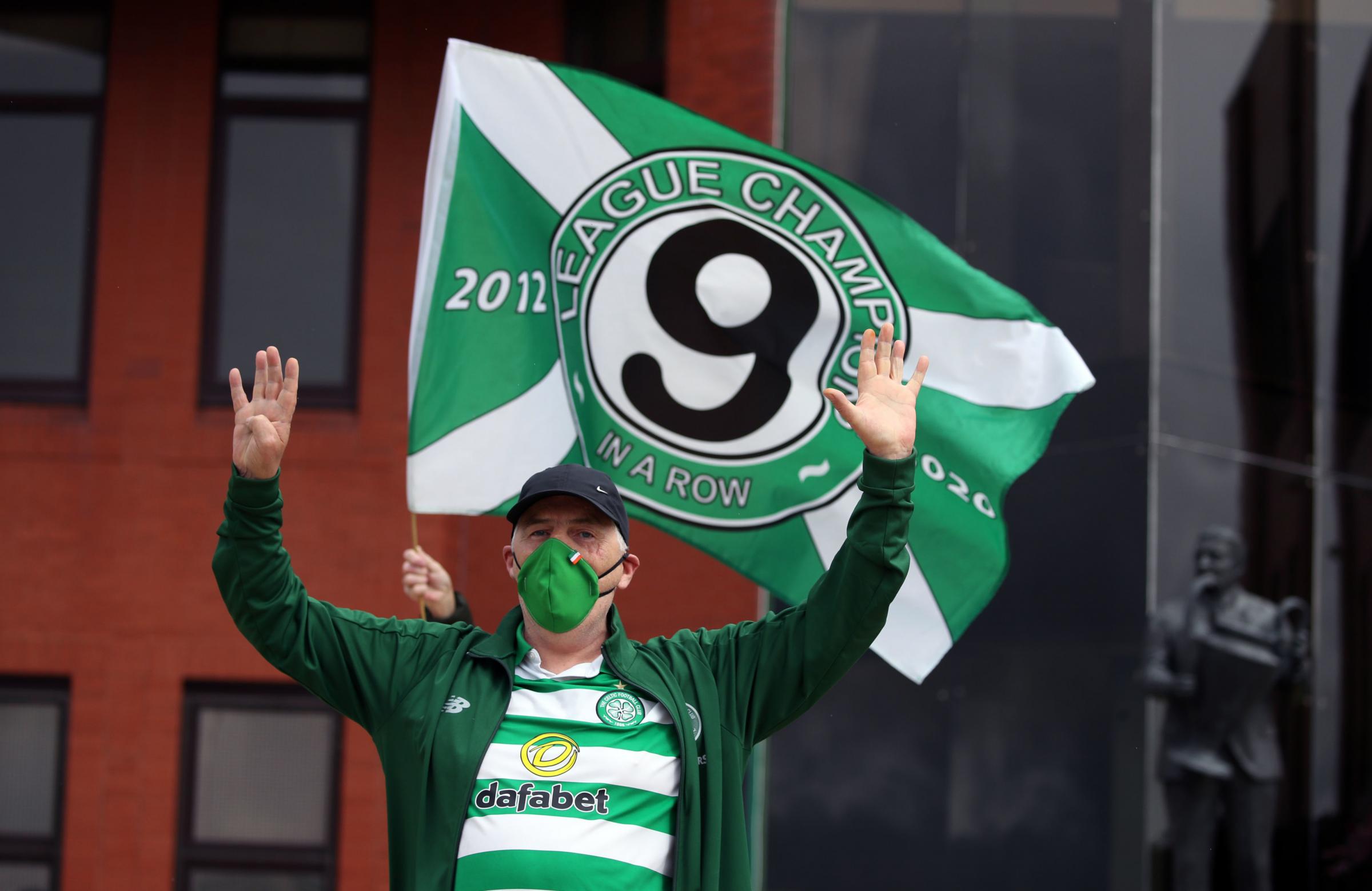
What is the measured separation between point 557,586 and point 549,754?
1.07 ft

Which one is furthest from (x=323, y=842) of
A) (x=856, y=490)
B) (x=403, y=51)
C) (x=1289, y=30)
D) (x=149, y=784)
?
(x=1289, y=30)

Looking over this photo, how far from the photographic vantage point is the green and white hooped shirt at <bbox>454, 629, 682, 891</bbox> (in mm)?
2896

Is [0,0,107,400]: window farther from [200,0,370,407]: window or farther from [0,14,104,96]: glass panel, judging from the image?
[200,0,370,407]: window

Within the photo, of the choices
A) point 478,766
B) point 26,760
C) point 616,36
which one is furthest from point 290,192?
point 478,766

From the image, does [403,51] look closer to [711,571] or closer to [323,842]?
[711,571]

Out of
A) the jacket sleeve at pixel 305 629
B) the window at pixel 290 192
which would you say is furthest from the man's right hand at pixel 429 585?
the window at pixel 290 192

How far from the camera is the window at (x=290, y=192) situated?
9.73 m

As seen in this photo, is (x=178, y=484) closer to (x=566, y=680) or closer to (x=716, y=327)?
(x=716, y=327)

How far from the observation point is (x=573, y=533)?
3174 millimetres

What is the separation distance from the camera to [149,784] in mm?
9156

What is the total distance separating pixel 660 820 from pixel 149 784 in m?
7.04

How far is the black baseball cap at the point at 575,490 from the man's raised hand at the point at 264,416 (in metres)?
0.49

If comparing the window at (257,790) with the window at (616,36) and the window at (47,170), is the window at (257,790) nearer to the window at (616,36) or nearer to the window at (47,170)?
the window at (47,170)

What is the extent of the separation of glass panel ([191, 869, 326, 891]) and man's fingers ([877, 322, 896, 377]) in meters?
7.06
